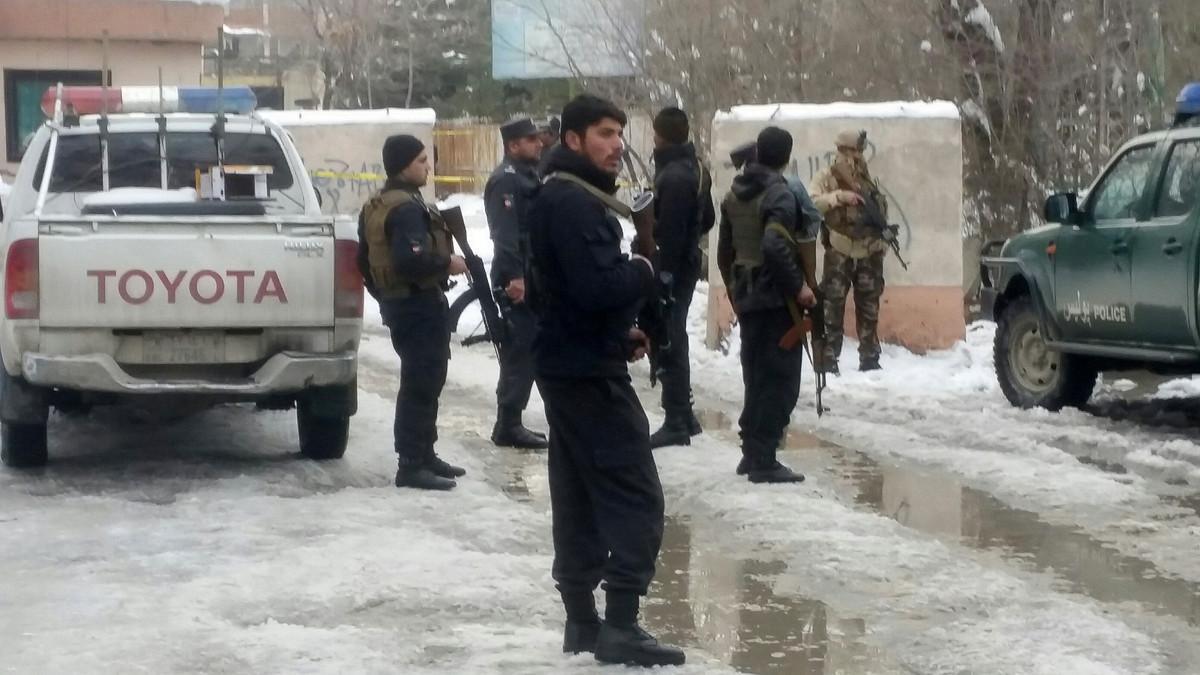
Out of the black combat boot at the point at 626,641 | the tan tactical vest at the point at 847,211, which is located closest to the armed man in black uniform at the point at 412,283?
the black combat boot at the point at 626,641

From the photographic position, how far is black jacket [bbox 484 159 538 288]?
33.0ft

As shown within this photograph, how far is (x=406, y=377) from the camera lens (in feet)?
29.3

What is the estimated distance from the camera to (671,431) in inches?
A: 403

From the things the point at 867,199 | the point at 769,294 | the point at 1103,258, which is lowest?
the point at 769,294

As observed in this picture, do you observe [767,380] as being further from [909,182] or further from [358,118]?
[358,118]

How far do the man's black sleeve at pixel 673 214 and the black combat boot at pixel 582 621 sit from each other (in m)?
3.96

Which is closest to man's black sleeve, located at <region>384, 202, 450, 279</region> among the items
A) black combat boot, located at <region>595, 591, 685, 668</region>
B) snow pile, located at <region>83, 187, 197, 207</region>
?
snow pile, located at <region>83, 187, 197, 207</region>

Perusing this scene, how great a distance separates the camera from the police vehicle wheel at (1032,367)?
1182cm

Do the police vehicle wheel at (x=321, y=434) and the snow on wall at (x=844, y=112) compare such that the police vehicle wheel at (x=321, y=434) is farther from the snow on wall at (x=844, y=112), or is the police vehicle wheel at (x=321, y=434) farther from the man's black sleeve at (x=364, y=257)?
the snow on wall at (x=844, y=112)

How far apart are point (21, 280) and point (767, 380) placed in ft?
11.6

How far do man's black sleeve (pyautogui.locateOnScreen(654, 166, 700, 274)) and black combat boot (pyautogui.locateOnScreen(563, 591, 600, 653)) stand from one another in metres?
3.96

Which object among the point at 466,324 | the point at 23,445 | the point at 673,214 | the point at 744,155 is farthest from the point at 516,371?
the point at 466,324

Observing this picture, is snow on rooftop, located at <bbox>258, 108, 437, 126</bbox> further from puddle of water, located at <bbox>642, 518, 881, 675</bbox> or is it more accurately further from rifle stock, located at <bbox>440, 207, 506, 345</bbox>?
puddle of water, located at <bbox>642, 518, 881, 675</bbox>

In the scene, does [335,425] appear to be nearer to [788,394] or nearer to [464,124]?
[788,394]
